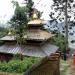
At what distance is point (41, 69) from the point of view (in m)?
5.32

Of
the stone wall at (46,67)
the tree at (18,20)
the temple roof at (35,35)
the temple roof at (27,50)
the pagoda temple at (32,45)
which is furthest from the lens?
the temple roof at (35,35)

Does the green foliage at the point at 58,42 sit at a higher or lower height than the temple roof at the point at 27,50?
lower

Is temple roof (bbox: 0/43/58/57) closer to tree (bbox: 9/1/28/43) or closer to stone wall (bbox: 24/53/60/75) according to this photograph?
tree (bbox: 9/1/28/43)

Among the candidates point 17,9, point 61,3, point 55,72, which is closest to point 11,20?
point 17,9

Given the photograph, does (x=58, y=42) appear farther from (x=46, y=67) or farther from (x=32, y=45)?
(x=46, y=67)

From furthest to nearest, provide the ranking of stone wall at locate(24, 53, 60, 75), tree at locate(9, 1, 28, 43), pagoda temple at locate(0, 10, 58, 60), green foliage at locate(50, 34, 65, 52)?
1. green foliage at locate(50, 34, 65, 52)
2. pagoda temple at locate(0, 10, 58, 60)
3. tree at locate(9, 1, 28, 43)
4. stone wall at locate(24, 53, 60, 75)

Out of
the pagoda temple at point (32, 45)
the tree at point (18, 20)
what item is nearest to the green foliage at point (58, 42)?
the pagoda temple at point (32, 45)

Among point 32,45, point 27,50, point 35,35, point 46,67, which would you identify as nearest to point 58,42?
point 35,35

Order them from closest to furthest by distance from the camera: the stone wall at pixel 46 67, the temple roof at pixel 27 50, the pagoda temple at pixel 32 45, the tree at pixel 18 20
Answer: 1. the stone wall at pixel 46 67
2. the tree at pixel 18 20
3. the temple roof at pixel 27 50
4. the pagoda temple at pixel 32 45

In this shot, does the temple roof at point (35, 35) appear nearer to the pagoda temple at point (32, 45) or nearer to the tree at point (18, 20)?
the pagoda temple at point (32, 45)

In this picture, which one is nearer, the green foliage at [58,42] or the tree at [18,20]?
the tree at [18,20]

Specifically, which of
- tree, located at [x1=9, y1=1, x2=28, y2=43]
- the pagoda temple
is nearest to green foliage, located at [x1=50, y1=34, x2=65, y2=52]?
the pagoda temple

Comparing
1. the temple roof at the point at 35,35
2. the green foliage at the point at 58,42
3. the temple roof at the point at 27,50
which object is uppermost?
the temple roof at the point at 35,35

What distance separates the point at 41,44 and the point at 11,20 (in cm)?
396
